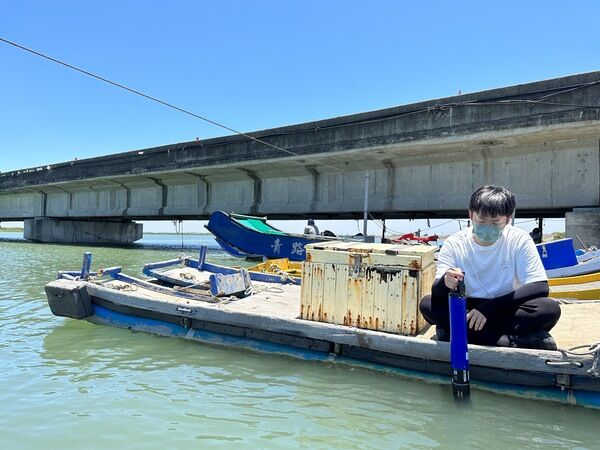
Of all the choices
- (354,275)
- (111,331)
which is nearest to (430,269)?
(354,275)

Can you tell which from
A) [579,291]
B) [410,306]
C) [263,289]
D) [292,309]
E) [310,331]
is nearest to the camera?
[410,306]

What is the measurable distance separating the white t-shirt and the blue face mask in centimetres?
7

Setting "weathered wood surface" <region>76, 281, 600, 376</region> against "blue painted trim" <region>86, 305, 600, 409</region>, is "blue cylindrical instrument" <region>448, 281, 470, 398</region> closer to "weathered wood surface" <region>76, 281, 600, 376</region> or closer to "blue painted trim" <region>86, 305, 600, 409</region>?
"weathered wood surface" <region>76, 281, 600, 376</region>

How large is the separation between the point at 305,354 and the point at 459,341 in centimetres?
190

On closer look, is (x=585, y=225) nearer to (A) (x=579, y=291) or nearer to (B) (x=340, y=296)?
(A) (x=579, y=291)

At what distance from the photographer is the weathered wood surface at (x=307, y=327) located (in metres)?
3.75

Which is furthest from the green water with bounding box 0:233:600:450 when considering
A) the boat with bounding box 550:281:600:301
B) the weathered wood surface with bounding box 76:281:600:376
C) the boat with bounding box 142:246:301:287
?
the boat with bounding box 550:281:600:301

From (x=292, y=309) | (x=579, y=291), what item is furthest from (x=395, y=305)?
(x=579, y=291)

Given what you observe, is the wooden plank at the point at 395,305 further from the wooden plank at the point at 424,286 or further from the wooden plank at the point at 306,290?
the wooden plank at the point at 306,290

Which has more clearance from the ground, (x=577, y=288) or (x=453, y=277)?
(x=453, y=277)

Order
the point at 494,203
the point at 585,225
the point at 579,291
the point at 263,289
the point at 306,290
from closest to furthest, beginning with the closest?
the point at 494,203 < the point at 306,290 < the point at 579,291 < the point at 263,289 < the point at 585,225

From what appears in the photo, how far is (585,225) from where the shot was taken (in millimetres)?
13305

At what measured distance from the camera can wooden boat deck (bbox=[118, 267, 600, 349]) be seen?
4320 mm

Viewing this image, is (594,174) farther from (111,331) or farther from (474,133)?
(111,331)
